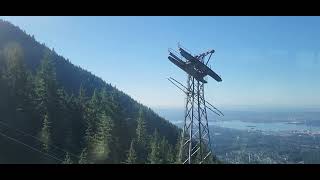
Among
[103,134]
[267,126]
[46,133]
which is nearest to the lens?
[267,126]

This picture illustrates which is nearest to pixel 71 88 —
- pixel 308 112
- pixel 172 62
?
pixel 172 62

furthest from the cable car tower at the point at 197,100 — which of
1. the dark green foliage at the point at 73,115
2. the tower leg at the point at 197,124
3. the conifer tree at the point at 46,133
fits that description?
the conifer tree at the point at 46,133

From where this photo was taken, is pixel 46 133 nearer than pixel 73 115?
Yes

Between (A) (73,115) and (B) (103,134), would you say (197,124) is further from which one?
(A) (73,115)

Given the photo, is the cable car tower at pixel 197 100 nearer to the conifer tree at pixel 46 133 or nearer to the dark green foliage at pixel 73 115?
the dark green foliage at pixel 73 115

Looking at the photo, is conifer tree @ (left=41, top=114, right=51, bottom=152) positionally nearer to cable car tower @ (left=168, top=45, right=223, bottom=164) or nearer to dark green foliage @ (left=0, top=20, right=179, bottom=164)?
dark green foliage @ (left=0, top=20, right=179, bottom=164)

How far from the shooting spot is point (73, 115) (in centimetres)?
1300

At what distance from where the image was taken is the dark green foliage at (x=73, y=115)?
9.74 meters

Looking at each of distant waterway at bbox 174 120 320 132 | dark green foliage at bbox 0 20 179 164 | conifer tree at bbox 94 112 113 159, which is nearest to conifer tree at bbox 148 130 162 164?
dark green foliage at bbox 0 20 179 164

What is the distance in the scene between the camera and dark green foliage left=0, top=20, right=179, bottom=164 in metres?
9.74

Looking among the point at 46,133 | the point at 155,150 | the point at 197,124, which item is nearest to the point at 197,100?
the point at 197,124

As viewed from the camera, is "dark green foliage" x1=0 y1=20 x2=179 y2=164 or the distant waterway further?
"dark green foliage" x1=0 y1=20 x2=179 y2=164
